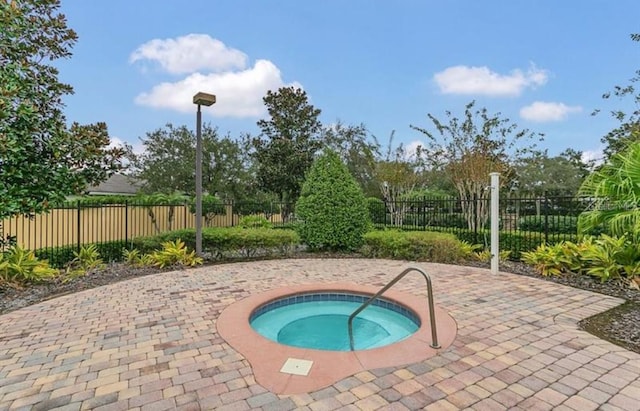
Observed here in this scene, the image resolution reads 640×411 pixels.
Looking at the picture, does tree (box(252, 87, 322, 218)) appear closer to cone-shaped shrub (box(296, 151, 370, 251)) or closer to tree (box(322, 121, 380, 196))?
tree (box(322, 121, 380, 196))

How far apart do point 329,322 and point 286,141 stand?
39.9 ft

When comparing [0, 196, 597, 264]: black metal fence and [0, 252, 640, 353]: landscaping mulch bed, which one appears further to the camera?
[0, 196, 597, 264]: black metal fence

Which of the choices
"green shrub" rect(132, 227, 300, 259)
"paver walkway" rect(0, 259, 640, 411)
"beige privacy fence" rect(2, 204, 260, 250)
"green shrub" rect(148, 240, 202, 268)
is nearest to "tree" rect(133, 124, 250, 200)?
"beige privacy fence" rect(2, 204, 260, 250)

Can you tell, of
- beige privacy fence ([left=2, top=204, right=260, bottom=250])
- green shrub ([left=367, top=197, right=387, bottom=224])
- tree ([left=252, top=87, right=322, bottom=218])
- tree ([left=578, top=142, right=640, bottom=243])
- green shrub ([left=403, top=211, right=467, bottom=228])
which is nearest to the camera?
tree ([left=578, top=142, right=640, bottom=243])

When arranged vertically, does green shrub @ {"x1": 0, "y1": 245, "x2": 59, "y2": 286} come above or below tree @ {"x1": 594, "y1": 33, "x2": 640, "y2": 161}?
below

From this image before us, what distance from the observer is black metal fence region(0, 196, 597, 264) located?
8.13 m

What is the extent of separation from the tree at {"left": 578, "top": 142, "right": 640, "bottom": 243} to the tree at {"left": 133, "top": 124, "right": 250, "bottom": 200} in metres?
16.2

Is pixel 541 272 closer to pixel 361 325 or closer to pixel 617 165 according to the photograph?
pixel 617 165

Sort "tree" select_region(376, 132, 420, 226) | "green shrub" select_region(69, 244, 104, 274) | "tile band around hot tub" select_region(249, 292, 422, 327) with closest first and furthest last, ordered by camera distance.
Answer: "tile band around hot tub" select_region(249, 292, 422, 327) → "green shrub" select_region(69, 244, 104, 274) → "tree" select_region(376, 132, 420, 226)

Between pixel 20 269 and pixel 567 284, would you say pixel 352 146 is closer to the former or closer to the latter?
pixel 567 284

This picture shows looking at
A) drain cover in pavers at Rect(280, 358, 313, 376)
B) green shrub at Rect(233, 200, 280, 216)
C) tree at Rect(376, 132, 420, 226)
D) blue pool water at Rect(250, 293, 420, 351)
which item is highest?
tree at Rect(376, 132, 420, 226)

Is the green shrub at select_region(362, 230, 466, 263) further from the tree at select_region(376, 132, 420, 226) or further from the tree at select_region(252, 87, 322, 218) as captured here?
the tree at select_region(252, 87, 322, 218)

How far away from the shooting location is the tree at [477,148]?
36.6 feet

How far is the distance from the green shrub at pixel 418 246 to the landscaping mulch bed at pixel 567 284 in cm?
59
